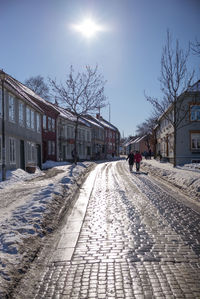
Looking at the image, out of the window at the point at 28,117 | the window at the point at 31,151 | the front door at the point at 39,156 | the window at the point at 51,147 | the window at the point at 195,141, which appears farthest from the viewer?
the window at the point at 51,147

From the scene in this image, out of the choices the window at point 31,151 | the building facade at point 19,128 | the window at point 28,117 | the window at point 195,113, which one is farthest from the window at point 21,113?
the window at point 195,113

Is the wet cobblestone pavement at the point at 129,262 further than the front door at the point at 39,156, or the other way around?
the front door at the point at 39,156

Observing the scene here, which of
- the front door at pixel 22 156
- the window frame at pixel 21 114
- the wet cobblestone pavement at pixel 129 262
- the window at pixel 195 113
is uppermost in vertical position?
the window at pixel 195 113

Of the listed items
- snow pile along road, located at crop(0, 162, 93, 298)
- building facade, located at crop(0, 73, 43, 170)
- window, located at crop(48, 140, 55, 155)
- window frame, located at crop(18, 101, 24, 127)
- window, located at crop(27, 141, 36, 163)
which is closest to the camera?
snow pile along road, located at crop(0, 162, 93, 298)

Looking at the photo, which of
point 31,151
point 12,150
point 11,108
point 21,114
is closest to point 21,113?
point 21,114

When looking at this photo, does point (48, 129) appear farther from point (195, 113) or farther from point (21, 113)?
point (195, 113)

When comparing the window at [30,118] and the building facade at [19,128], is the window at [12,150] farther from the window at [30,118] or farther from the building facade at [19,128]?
the window at [30,118]

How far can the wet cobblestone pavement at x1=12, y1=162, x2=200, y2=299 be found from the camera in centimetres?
339

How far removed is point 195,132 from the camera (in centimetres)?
3006

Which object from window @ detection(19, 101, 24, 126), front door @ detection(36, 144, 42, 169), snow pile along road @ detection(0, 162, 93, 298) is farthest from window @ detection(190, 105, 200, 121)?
snow pile along road @ detection(0, 162, 93, 298)

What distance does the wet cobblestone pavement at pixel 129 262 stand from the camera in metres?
3.39

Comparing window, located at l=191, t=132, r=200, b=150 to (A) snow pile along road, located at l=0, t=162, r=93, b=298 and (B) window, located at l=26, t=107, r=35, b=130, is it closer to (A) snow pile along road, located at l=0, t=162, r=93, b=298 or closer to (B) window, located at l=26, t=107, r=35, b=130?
(B) window, located at l=26, t=107, r=35, b=130

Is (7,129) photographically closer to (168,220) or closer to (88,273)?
(168,220)

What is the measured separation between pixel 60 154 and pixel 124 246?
36.0 meters
